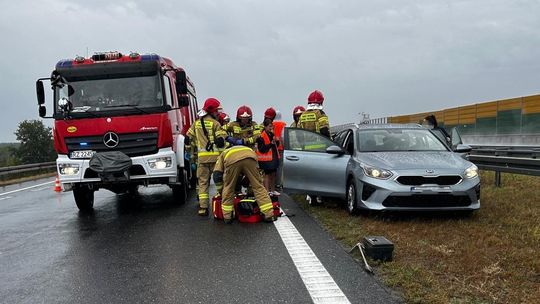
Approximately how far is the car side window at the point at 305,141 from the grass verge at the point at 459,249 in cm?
105

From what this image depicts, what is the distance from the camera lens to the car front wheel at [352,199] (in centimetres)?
675

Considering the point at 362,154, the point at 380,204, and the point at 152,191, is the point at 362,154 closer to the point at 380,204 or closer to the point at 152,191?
the point at 380,204

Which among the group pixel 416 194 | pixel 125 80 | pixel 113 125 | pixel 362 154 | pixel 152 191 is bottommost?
pixel 152 191

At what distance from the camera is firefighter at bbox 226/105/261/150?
8070mm

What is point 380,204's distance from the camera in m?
6.26

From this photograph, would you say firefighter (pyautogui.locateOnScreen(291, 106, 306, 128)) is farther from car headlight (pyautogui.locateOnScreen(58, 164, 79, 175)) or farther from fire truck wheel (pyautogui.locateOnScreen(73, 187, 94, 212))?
car headlight (pyautogui.locateOnScreen(58, 164, 79, 175))

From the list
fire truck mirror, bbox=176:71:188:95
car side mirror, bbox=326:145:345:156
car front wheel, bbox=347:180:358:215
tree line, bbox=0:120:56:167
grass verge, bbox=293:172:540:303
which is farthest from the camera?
tree line, bbox=0:120:56:167

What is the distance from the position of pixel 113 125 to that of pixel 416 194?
4.99 meters

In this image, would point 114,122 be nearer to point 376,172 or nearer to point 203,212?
point 203,212

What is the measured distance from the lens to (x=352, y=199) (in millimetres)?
6832

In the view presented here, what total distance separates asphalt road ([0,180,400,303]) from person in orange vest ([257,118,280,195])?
3.27 feet

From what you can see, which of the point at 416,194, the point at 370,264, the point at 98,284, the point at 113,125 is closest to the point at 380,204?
the point at 416,194

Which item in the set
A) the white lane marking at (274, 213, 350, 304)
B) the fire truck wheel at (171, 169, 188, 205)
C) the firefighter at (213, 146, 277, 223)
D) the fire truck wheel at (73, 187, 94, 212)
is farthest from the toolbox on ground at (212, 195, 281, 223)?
the fire truck wheel at (73, 187, 94, 212)

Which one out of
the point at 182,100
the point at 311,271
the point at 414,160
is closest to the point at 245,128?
the point at 182,100
